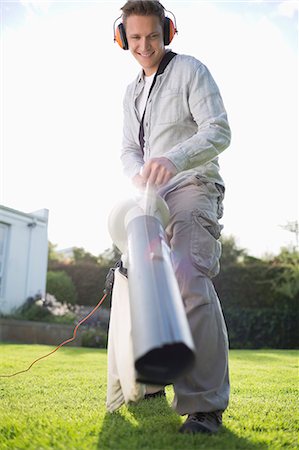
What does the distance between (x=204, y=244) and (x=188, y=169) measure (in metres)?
0.36

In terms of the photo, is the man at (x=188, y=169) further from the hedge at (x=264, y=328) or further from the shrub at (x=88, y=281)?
the shrub at (x=88, y=281)

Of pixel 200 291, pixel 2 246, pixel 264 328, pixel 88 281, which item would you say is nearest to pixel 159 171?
pixel 200 291

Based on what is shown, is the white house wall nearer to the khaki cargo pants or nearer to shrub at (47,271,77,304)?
shrub at (47,271,77,304)

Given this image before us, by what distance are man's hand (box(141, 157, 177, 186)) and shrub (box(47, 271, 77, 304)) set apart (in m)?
15.6

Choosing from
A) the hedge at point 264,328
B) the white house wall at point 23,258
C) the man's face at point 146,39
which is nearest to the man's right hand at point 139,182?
the man's face at point 146,39

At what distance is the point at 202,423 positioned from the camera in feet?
6.84

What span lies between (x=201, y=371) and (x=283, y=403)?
46.0 inches

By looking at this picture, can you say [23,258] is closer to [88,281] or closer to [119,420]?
[88,281]

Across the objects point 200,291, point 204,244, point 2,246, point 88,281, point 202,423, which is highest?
point 2,246

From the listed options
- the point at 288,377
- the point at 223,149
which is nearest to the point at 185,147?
the point at 223,149

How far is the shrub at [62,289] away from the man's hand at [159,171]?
51.3ft

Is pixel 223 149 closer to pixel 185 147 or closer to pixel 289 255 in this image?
pixel 185 147

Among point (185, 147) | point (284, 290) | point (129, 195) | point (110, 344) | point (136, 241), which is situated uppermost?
Result: point (284, 290)

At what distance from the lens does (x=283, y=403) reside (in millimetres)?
3062
